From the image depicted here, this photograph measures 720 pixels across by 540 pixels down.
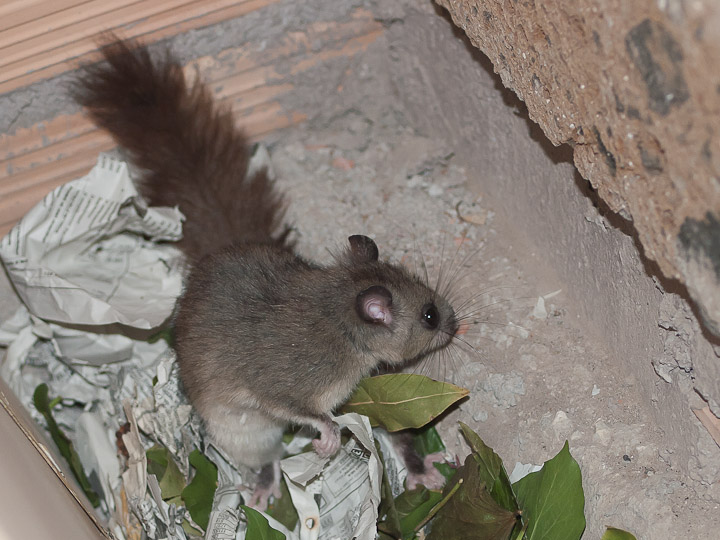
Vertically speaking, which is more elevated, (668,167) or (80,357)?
(668,167)

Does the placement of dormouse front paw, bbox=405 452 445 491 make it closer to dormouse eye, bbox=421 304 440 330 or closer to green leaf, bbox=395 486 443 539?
green leaf, bbox=395 486 443 539

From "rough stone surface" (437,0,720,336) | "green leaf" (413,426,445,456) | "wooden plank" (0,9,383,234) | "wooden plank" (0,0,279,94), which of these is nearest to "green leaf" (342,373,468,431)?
"green leaf" (413,426,445,456)

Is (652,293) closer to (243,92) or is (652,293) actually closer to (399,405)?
(399,405)

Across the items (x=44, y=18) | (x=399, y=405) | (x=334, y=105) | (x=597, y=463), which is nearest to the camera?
(x=597, y=463)

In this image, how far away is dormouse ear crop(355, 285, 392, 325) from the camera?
2346 millimetres

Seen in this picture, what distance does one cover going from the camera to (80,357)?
3.04 metres

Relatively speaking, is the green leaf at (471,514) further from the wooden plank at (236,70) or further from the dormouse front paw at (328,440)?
the wooden plank at (236,70)

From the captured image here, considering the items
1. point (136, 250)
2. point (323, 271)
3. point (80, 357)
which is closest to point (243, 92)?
point (136, 250)

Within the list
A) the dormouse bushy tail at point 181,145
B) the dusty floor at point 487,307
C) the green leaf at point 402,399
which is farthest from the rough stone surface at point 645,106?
the dormouse bushy tail at point 181,145

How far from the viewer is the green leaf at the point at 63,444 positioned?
9.34 ft

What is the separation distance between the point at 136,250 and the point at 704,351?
2.11m

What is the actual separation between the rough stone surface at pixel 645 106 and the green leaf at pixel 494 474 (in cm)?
Answer: 82

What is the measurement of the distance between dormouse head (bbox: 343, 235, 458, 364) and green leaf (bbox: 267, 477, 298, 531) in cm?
62

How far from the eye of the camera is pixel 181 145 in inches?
112
